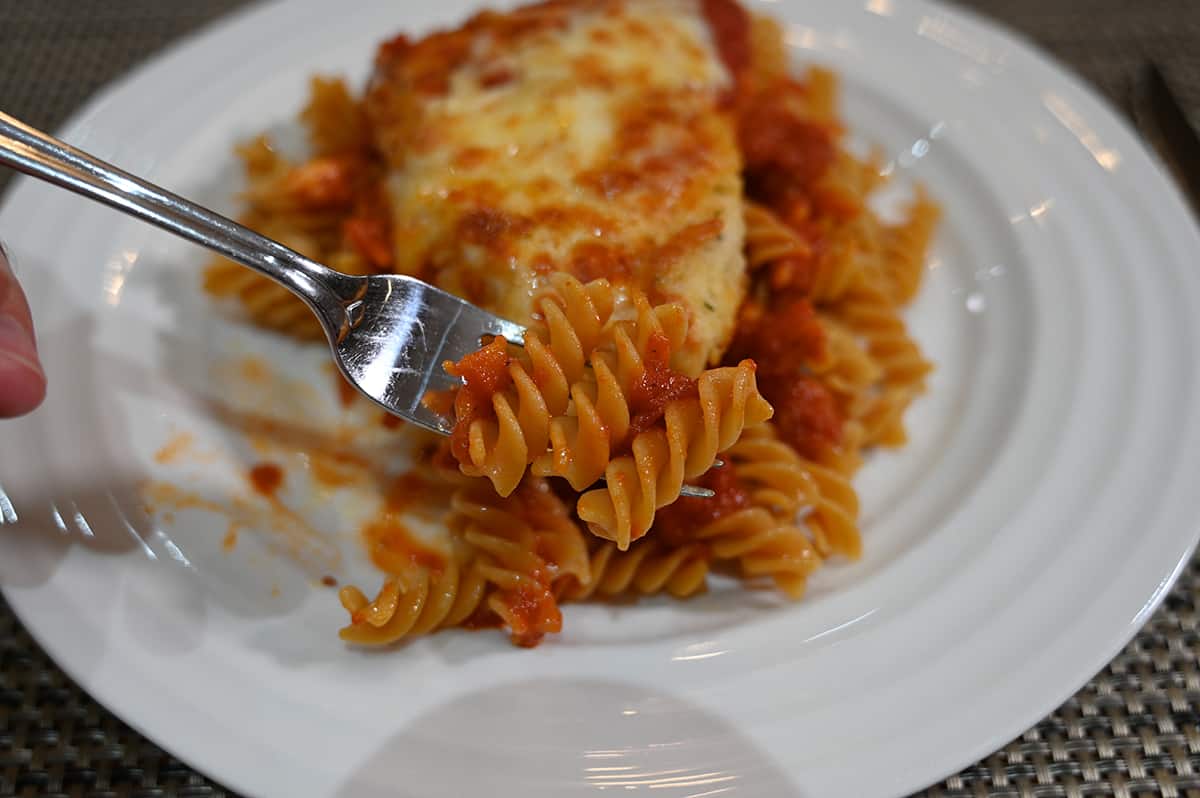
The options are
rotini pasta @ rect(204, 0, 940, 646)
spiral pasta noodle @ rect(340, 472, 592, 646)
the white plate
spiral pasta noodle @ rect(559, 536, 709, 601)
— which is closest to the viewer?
the white plate

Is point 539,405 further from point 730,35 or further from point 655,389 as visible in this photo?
point 730,35

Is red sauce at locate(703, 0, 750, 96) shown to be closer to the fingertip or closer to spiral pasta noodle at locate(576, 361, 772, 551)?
spiral pasta noodle at locate(576, 361, 772, 551)

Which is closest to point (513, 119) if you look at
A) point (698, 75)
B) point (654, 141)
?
point (654, 141)

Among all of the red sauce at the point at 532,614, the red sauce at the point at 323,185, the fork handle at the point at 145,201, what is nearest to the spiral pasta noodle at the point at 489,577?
the red sauce at the point at 532,614

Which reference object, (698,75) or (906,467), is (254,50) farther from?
(906,467)

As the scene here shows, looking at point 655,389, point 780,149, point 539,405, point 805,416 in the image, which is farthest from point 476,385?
point 780,149

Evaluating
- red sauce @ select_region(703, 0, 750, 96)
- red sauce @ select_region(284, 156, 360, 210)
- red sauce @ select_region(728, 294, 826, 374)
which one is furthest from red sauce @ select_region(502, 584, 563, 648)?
red sauce @ select_region(703, 0, 750, 96)

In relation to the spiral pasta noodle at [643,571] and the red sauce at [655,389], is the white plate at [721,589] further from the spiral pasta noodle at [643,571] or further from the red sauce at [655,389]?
the red sauce at [655,389]
